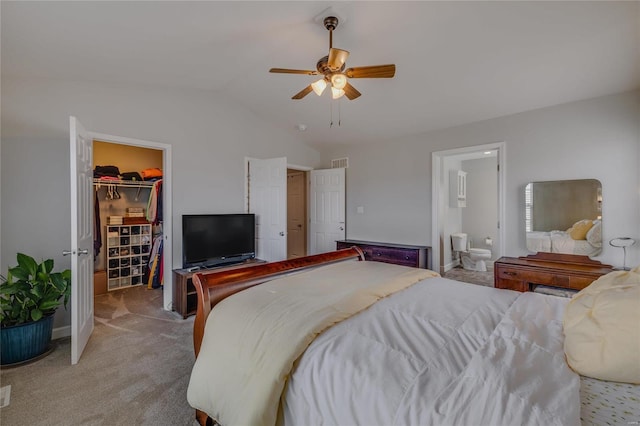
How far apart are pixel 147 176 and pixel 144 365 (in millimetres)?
3407

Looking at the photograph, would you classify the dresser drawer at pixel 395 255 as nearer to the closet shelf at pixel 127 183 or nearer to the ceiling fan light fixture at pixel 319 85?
the ceiling fan light fixture at pixel 319 85

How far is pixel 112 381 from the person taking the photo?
6.89ft

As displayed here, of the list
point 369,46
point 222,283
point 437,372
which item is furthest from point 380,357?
point 369,46

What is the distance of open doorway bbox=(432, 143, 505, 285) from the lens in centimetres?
422

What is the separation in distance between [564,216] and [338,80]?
307 cm

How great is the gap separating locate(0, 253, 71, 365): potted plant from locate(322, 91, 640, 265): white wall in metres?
4.02

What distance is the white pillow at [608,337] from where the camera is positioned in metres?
0.91

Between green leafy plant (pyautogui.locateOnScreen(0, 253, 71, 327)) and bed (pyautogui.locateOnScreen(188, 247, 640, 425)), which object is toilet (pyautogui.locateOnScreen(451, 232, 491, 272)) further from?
green leafy plant (pyautogui.locateOnScreen(0, 253, 71, 327))

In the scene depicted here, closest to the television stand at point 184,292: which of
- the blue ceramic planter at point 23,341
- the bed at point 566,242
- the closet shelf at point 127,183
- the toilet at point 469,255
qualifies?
the blue ceramic planter at point 23,341

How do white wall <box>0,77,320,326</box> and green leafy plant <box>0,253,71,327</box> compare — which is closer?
green leafy plant <box>0,253,71,327</box>

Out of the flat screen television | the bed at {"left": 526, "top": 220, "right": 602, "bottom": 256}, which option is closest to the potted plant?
the flat screen television

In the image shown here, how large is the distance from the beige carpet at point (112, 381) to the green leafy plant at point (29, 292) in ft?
1.39

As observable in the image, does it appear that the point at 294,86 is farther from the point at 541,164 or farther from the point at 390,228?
the point at 541,164

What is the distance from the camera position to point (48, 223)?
278 centimetres
